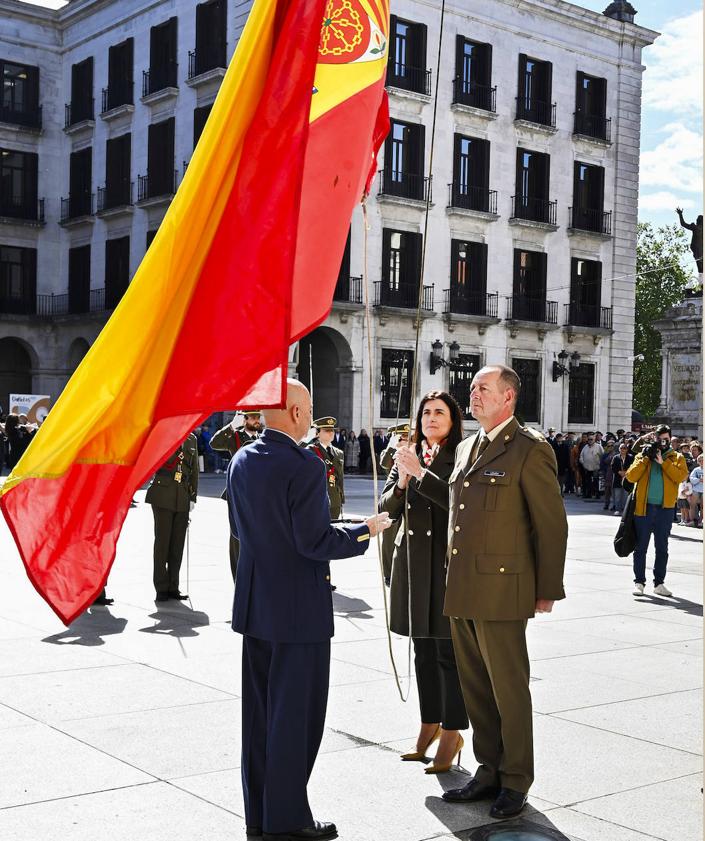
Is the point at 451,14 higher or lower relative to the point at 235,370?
higher

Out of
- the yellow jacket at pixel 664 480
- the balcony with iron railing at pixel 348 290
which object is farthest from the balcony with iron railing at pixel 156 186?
the yellow jacket at pixel 664 480

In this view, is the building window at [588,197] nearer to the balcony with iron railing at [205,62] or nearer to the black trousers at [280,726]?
the balcony with iron railing at [205,62]

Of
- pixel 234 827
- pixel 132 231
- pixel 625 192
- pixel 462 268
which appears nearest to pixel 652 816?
pixel 234 827

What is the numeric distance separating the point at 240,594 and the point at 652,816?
6.96 feet

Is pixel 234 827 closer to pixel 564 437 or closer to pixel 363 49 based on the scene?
pixel 363 49

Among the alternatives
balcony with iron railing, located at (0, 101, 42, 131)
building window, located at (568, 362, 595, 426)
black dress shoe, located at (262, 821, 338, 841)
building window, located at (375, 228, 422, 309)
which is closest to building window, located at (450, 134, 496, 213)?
building window, located at (375, 228, 422, 309)

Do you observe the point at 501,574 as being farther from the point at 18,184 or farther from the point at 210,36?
the point at 18,184

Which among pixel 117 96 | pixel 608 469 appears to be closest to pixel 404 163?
pixel 117 96

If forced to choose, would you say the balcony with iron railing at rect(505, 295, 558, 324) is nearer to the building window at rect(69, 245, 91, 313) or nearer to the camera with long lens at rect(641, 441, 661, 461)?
the building window at rect(69, 245, 91, 313)

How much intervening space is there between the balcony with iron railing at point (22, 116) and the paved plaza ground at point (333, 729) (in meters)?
34.3

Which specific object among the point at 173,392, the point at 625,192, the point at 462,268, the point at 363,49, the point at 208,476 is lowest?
the point at 208,476

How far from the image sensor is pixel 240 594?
479 cm

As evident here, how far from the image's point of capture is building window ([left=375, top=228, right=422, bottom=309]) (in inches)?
1407

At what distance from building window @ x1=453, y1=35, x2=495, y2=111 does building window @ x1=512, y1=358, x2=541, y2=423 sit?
8.75 m
